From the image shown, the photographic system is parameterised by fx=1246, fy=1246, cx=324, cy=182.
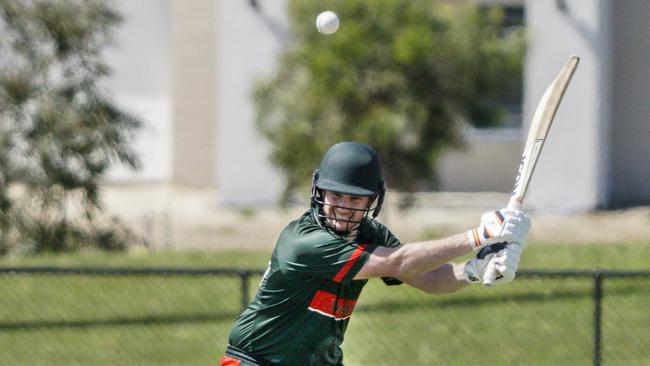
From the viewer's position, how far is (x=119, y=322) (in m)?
11.2

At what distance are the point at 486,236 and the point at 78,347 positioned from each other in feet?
21.0

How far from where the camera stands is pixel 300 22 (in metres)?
17.0

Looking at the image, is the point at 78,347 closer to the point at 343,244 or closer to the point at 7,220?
the point at 7,220

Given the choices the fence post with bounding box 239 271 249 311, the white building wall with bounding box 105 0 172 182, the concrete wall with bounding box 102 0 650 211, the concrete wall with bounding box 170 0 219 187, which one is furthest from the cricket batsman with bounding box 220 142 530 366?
the white building wall with bounding box 105 0 172 182

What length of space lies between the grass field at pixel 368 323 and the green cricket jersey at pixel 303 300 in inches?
187

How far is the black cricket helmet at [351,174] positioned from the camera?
5363 millimetres

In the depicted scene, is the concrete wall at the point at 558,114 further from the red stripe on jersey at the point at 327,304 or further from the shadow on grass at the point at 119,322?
the red stripe on jersey at the point at 327,304

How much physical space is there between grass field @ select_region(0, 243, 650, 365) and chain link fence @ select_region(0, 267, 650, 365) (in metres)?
0.01

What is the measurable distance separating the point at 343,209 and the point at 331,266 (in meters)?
0.26

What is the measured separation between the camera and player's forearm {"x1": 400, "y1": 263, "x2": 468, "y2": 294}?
226 inches

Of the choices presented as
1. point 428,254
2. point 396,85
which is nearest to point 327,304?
point 428,254

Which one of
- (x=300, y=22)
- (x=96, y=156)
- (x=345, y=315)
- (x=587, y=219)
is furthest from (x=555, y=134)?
(x=345, y=315)

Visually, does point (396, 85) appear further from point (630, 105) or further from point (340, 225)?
point (340, 225)

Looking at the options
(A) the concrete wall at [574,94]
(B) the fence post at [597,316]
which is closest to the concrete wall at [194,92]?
(A) the concrete wall at [574,94]
